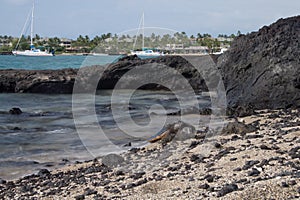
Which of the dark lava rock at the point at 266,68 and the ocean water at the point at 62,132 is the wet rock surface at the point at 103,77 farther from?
the dark lava rock at the point at 266,68

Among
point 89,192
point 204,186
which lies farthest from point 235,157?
point 89,192

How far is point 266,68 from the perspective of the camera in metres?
16.4

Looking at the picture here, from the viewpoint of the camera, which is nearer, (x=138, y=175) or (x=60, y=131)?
(x=138, y=175)

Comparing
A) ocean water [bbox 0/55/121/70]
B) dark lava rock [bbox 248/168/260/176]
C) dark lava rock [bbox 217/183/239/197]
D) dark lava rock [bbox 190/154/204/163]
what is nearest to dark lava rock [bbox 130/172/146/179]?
dark lava rock [bbox 190/154/204/163]

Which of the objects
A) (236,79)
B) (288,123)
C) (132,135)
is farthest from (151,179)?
(236,79)

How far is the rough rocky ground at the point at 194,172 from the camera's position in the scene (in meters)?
6.17

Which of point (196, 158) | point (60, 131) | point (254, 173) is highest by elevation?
point (254, 173)

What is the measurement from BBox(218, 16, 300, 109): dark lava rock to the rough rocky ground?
4138 millimetres

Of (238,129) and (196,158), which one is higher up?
(238,129)

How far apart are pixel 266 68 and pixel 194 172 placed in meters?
9.60

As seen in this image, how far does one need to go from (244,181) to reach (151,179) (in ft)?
5.69

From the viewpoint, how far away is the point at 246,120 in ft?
45.7

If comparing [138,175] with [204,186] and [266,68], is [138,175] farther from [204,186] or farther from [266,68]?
[266,68]

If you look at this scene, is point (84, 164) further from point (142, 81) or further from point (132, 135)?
point (142, 81)
